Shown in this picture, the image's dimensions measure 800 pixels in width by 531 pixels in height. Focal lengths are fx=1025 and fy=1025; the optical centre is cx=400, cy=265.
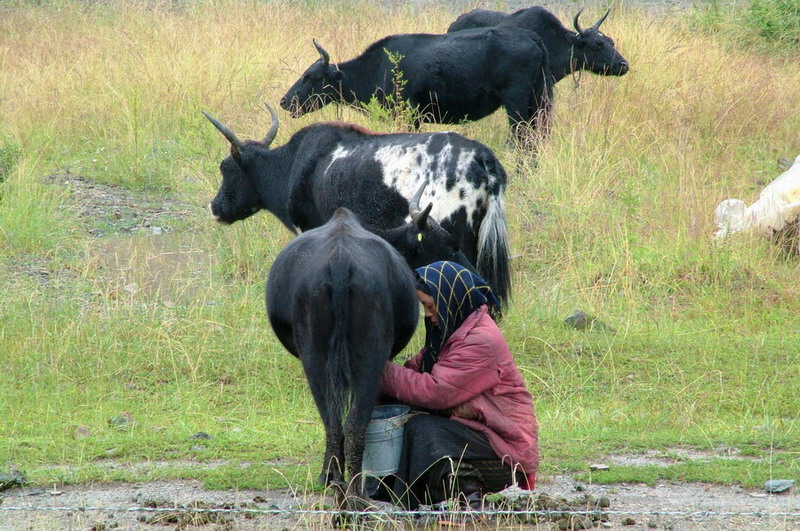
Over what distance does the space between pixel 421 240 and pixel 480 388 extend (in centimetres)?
162

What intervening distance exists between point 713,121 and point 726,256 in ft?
13.2

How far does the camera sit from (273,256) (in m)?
10.1

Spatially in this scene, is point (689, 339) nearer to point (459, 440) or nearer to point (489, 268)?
point (489, 268)

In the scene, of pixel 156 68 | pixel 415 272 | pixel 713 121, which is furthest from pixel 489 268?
pixel 156 68

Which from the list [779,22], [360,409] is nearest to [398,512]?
[360,409]

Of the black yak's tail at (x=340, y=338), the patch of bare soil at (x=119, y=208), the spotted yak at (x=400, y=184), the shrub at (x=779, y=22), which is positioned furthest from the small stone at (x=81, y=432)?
the shrub at (x=779, y=22)

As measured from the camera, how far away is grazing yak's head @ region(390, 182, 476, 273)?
6297 mm

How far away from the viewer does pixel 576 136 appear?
469 inches

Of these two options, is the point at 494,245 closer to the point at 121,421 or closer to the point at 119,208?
the point at 121,421

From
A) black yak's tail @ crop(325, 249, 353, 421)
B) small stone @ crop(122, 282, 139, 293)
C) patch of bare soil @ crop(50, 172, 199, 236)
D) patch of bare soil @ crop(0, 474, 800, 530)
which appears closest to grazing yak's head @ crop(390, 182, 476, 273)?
black yak's tail @ crop(325, 249, 353, 421)

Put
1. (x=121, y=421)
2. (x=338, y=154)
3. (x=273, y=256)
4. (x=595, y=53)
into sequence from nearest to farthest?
(x=121, y=421) → (x=338, y=154) → (x=273, y=256) → (x=595, y=53)

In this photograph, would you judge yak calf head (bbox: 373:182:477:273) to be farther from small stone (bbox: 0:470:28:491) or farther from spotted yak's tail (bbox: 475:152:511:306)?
small stone (bbox: 0:470:28:491)

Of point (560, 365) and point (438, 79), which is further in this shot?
point (438, 79)

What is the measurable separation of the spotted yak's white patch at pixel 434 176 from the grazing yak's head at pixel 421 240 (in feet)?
1.78
